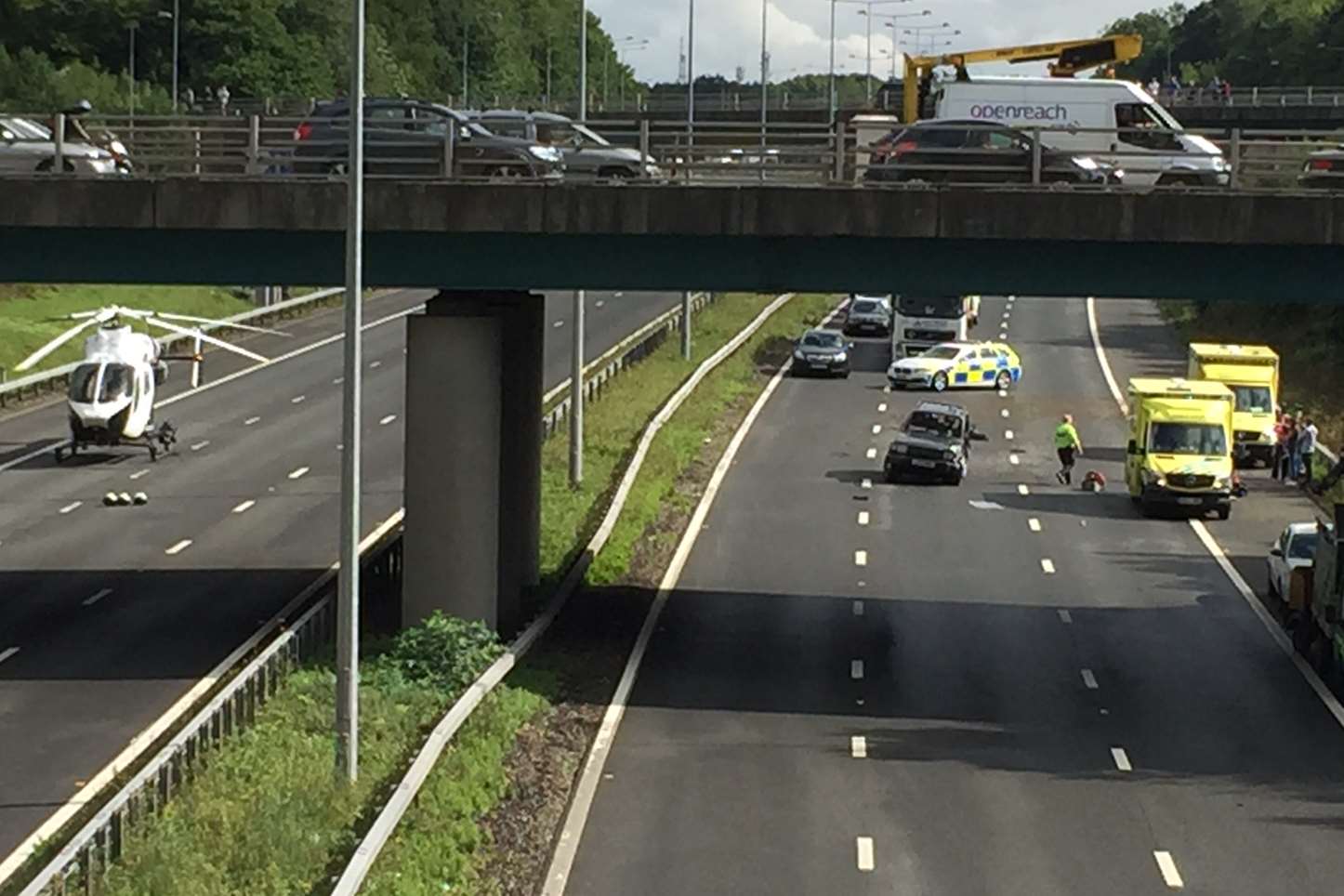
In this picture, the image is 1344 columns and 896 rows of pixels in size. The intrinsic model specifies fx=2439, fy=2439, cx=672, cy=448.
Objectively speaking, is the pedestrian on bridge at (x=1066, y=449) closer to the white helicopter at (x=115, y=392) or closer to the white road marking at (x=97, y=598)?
the white helicopter at (x=115, y=392)

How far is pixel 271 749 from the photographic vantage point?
25500mm

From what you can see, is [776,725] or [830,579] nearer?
[776,725]

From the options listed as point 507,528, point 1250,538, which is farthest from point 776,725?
point 1250,538

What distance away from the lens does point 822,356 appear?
7256cm

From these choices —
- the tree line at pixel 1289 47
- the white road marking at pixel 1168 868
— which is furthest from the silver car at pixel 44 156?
the tree line at pixel 1289 47

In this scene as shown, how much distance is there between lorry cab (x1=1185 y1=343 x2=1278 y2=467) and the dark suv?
26273mm

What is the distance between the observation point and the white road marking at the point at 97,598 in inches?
1465

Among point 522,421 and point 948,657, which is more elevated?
point 522,421

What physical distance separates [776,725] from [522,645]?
413 cm

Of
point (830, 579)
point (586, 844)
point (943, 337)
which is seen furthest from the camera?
point (943, 337)

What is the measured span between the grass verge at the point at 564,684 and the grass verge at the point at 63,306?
17.6m

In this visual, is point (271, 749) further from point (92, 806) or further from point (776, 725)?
point (776, 725)

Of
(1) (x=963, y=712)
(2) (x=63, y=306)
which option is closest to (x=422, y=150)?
(1) (x=963, y=712)

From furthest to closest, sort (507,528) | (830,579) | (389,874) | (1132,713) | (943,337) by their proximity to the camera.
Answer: (943,337), (830,579), (507,528), (1132,713), (389,874)
